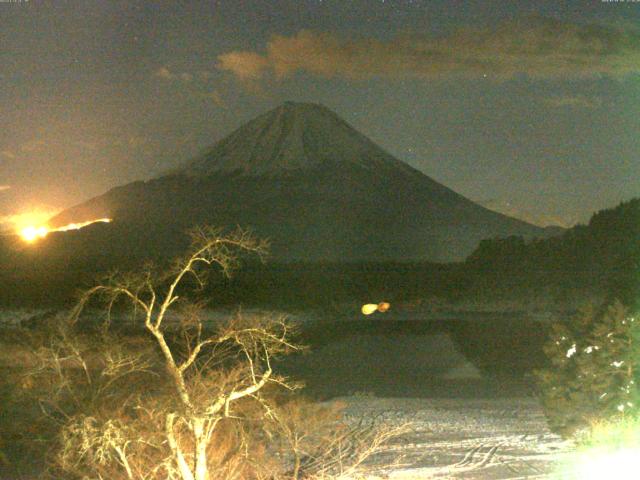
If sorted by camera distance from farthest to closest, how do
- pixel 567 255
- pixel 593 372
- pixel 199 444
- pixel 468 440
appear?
pixel 567 255 < pixel 468 440 < pixel 593 372 < pixel 199 444

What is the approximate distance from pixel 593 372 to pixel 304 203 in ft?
392

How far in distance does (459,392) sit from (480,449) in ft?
26.0

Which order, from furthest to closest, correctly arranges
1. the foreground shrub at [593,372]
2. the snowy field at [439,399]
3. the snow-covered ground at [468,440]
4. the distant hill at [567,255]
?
1. the distant hill at [567,255]
2. the snowy field at [439,399]
3. the snow-covered ground at [468,440]
4. the foreground shrub at [593,372]

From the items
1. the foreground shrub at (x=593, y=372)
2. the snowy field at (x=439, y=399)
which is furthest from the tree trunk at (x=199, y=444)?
the foreground shrub at (x=593, y=372)

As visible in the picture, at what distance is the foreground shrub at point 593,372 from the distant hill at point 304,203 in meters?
86.8

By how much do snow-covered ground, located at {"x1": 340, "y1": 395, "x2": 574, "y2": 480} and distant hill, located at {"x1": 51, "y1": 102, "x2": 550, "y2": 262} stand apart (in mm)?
81656

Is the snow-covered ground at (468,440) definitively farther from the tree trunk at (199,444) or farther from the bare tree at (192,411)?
the tree trunk at (199,444)

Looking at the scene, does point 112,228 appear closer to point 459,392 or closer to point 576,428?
point 459,392

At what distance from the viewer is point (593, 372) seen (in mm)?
11266

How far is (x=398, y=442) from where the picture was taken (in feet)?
44.5

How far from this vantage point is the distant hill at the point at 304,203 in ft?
374

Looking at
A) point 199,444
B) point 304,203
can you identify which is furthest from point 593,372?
point 304,203

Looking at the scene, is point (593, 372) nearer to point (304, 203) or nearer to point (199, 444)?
point (199, 444)

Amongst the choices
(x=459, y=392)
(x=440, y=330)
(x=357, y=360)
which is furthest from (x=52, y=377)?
(x=440, y=330)
